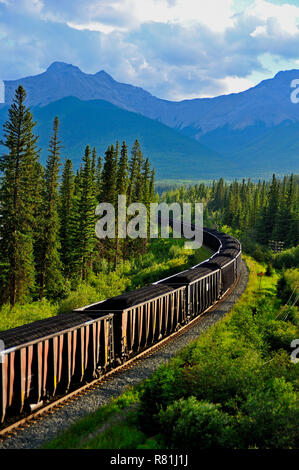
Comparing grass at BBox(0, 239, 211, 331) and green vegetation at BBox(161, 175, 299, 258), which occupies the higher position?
green vegetation at BBox(161, 175, 299, 258)

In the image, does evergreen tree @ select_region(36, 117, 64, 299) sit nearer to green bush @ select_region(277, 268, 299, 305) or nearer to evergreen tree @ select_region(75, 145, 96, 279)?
evergreen tree @ select_region(75, 145, 96, 279)

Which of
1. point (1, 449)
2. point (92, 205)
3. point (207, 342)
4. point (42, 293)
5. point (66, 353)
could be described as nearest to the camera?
point (1, 449)

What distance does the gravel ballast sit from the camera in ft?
39.1

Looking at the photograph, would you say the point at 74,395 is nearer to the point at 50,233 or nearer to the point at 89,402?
the point at 89,402

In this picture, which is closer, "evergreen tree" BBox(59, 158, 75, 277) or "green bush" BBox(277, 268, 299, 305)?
"green bush" BBox(277, 268, 299, 305)

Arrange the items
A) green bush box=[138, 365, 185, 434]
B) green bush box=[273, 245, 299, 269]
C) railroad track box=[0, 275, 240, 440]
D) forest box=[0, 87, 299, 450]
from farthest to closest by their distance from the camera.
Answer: green bush box=[273, 245, 299, 269] < railroad track box=[0, 275, 240, 440] < green bush box=[138, 365, 185, 434] < forest box=[0, 87, 299, 450]

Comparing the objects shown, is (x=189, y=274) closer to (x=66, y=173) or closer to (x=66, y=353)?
(x=66, y=353)

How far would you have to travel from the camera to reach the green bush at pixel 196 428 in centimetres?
1041

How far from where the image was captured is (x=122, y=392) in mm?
A: 15422

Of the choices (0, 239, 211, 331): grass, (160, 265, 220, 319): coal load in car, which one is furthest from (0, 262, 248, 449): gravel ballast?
(0, 239, 211, 331): grass

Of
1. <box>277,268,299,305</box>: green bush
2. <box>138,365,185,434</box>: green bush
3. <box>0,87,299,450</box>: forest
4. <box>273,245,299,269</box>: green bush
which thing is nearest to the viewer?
<box>0,87,299,450</box>: forest

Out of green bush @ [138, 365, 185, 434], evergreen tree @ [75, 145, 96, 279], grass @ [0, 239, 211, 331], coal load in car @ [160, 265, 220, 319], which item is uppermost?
evergreen tree @ [75, 145, 96, 279]

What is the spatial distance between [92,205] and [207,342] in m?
31.1
